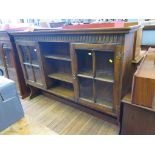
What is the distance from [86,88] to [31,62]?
0.85 metres

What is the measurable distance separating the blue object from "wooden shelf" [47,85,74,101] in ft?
3.60

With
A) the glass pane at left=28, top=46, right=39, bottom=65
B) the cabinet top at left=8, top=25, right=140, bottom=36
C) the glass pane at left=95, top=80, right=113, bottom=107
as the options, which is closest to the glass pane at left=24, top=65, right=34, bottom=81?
the glass pane at left=28, top=46, right=39, bottom=65

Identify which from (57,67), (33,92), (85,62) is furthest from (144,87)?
(33,92)

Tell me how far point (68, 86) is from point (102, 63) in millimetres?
806

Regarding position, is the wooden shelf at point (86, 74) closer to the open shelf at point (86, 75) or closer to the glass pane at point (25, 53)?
the open shelf at point (86, 75)

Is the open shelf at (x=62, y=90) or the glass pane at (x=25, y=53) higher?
the glass pane at (x=25, y=53)

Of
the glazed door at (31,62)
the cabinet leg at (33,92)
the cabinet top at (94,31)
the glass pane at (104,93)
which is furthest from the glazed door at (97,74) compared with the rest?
the cabinet leg at (33,92)

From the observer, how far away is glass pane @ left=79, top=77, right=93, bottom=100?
157cm

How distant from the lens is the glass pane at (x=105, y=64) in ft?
4.32

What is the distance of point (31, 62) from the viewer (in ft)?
6.51

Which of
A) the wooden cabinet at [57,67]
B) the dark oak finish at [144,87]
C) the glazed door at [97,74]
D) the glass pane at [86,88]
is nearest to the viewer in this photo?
the dark oak finish at [144,87]

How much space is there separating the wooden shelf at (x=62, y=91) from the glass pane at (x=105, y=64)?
54 cm

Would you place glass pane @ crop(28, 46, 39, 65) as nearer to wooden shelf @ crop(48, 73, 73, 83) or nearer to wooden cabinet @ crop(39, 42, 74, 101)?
wooden cabinet @ crop(39, 42, 74, 101)

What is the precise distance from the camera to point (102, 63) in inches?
54.5
